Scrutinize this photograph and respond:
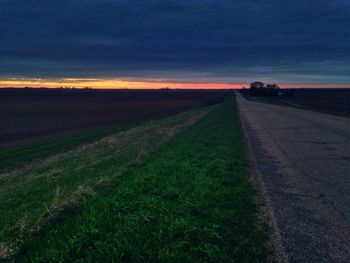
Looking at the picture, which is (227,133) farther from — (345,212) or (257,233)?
(257,233)

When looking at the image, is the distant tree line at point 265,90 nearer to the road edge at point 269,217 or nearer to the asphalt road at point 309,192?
the asphalt road at point 309,192

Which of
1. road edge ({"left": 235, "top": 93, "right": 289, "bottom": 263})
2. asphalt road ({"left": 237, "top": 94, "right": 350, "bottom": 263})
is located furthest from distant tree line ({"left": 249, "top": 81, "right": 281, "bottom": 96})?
road edge ({"left": 235, "top": 93, "right": 289, "bottom": 263})

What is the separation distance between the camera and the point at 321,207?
6234 mm

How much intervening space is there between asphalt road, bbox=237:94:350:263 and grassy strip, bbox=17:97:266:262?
18.2 inches

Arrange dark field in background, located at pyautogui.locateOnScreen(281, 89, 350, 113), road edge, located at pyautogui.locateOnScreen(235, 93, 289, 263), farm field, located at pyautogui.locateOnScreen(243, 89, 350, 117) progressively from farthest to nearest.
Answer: dark field in background, located at pyautogui.locateOnScreen(281, 89, 350, 113)
farm field, located at pyautogui.locateOnScreen(243, 89, 350, 117)
road edge, located at pyautogui.locateOnScreen(235, 93, 289, 263)

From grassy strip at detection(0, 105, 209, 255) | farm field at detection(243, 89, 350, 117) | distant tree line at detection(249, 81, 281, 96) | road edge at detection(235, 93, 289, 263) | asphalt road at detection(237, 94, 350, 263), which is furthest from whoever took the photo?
distant tree line at detection(249, 81, 281, 96)

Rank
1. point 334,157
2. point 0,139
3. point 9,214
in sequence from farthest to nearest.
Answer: point 0,139, point 334,157, point 9,214

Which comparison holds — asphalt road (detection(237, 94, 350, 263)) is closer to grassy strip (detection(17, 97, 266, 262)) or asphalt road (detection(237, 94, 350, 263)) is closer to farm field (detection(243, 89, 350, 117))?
grassy strip (detection(17, 97, 266, 262))

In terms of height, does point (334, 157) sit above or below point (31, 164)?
above

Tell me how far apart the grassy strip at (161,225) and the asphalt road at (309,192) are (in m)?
0.46

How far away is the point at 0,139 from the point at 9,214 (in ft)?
69.0

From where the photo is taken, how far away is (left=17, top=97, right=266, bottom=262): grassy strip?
14.7 ft

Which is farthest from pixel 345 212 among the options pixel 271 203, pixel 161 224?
pixel 161 224

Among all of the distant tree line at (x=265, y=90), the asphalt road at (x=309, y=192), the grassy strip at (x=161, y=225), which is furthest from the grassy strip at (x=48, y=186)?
the distant tree line at (x=265, y=90)
